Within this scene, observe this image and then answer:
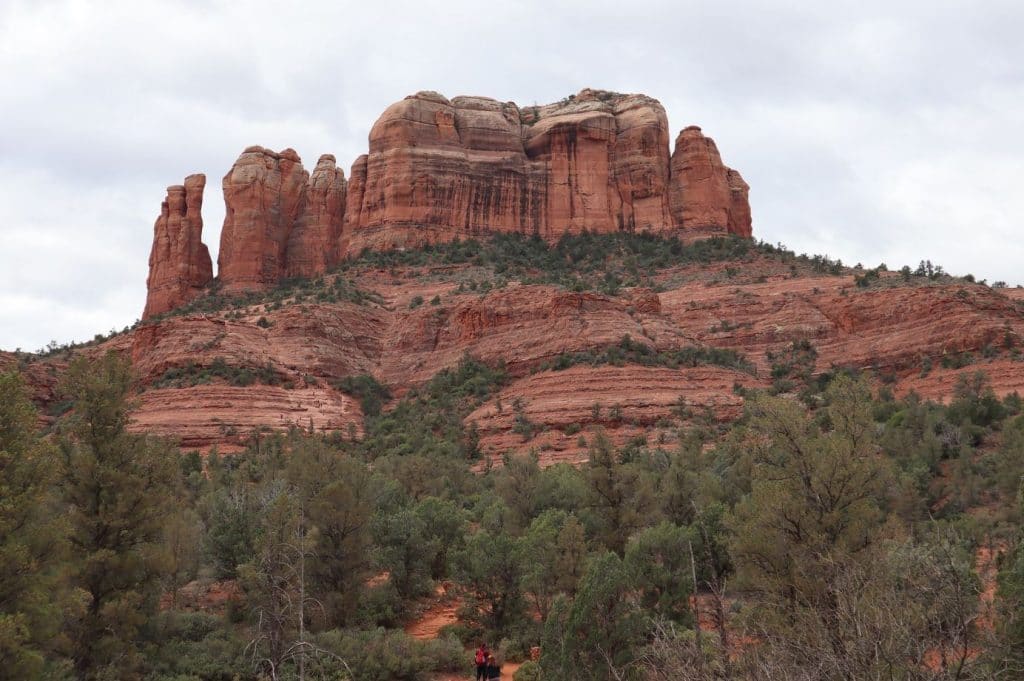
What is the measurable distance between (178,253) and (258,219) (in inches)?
315

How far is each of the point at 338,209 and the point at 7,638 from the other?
67.6 metres

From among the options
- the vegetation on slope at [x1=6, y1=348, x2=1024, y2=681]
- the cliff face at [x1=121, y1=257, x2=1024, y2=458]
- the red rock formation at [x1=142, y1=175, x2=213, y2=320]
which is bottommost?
the vegetation on slope at [x1=6, y1=348, x2=1024, y2=681]

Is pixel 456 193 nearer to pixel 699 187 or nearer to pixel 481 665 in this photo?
pixel 699 187

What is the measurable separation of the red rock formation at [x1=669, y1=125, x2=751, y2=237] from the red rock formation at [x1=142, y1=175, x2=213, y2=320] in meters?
41.6

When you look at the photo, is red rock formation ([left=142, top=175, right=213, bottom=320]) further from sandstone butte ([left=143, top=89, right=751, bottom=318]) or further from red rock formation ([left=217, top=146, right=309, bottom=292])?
red rock formation ([left=217, top=146, right=309, bottom=292])

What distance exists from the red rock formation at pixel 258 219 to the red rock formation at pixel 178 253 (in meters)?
2.25

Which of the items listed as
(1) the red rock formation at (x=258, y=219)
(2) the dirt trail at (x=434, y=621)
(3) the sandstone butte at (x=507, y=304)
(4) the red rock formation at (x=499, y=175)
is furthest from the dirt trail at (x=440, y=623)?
(1) the red rock formation at (x=258, y=219)

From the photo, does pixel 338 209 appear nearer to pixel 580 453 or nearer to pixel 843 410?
pixel 580 453

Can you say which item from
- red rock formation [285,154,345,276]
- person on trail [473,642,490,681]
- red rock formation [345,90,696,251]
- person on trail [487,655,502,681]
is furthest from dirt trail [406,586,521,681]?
red rock formation [285,154,345,276]

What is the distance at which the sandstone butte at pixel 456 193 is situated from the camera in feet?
229

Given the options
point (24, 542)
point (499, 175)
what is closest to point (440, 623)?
point (24, 542)

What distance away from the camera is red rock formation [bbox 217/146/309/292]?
71.4 metres

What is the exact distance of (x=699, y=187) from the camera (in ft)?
233

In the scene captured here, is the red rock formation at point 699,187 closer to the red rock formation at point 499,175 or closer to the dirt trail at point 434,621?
the red rock formation at point 499,175
